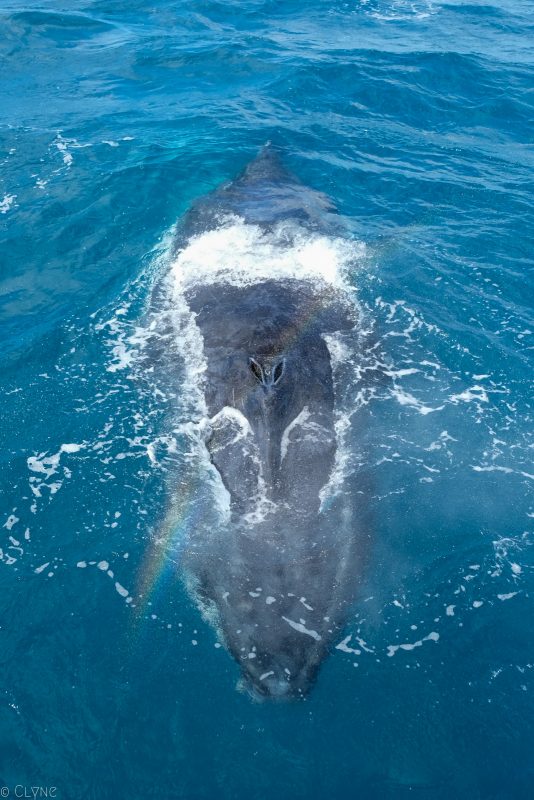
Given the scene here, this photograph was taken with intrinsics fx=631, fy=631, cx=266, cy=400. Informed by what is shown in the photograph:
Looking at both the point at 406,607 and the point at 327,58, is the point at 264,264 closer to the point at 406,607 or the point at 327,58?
the point at 406,607

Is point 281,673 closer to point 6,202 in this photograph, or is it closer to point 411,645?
point 411,645

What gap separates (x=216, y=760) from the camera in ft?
42.5

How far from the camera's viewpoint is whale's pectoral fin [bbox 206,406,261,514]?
703 inches

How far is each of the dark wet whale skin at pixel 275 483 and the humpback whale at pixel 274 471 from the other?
30 millimetres

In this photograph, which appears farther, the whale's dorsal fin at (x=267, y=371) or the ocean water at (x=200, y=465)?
the whale's dorsal fin at (x=267, y=371)

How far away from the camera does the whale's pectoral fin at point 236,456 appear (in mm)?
17859

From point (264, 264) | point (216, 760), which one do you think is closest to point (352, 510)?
point (216, 760)

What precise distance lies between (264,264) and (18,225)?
41.5ft

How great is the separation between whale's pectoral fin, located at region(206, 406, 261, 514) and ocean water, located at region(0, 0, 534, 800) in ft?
2.81

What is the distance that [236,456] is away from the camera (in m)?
18.8

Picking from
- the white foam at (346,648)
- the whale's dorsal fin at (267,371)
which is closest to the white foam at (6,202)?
the whale's dorsal fin at (267,371)

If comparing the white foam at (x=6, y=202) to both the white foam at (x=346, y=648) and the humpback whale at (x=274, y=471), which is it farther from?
the white foam at (x=346, y=648)

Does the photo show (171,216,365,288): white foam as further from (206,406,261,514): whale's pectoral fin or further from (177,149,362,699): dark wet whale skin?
(206,406,261,514): whale's pectoral fin

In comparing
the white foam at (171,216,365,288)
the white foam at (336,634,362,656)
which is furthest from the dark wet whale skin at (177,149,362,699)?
the white foam at (171,216,365,288)
